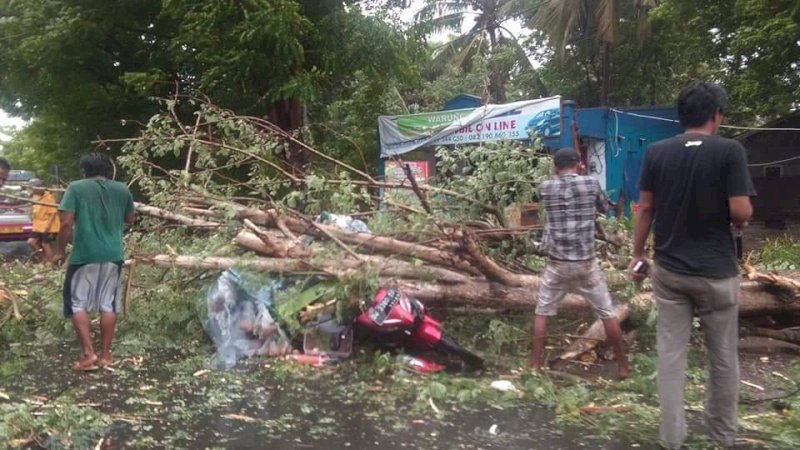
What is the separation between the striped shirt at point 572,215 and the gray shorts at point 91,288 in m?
3.11

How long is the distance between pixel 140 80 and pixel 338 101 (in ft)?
13.4

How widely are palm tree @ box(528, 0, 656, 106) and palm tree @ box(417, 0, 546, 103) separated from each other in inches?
120

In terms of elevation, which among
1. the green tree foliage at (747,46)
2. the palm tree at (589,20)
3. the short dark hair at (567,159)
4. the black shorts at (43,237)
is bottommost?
the black shorts at (43,237)

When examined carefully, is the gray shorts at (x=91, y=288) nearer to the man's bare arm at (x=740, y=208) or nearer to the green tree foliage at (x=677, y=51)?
the man's bare arm at (x=740, y=208)

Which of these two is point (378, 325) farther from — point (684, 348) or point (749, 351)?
point (749, 351)

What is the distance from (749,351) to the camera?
5941mm

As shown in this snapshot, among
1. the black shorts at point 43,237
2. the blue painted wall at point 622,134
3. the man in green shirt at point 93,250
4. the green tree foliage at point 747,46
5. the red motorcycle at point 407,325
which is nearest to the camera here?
the red motorcycle at point 407,325

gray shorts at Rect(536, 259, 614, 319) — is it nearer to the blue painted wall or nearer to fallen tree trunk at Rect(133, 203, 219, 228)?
fallen tree trunk at Rect(133, 203, 219, 228)

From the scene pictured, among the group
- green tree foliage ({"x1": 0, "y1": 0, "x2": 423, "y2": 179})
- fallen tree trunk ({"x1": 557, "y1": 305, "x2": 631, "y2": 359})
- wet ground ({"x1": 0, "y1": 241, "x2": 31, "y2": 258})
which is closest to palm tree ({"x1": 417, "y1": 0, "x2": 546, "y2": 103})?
green tree foliage ({"x1": 0, "y1": 0, "x2": 423, "y2": 179})

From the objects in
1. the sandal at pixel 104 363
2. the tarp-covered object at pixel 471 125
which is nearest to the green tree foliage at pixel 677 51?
the tarp-covered object at pixel 471 125

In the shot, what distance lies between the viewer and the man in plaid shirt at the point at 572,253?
508cm

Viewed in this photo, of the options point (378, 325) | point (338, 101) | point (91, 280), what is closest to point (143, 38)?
point (338, 101)

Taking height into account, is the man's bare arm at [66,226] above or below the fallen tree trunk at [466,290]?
above

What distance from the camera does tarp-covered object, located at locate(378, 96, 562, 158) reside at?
12.0 meters
